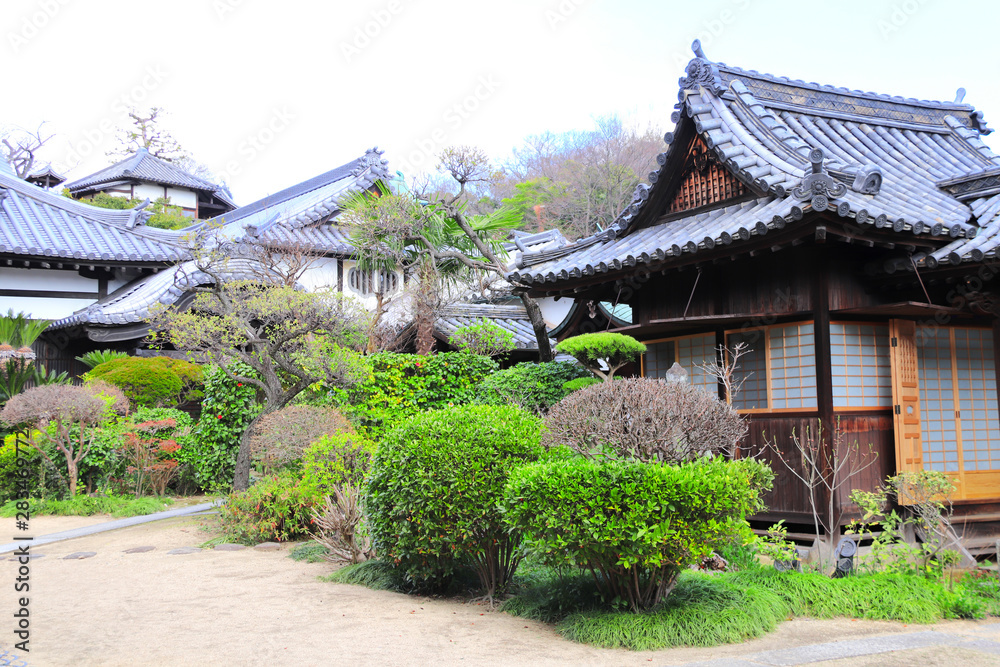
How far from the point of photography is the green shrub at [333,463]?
32.0 ft

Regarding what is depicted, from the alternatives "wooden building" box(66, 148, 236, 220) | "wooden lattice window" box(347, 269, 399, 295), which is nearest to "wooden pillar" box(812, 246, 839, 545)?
"wooden lattice window" box(347, 269, 399, 295)

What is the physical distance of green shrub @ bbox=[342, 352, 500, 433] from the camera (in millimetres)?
→ 13234

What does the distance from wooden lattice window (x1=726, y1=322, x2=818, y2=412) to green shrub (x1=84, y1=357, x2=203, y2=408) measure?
40.0 ft

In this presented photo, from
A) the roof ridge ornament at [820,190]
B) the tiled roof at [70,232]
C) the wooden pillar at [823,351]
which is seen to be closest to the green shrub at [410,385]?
the wooden pillar at [823,351]

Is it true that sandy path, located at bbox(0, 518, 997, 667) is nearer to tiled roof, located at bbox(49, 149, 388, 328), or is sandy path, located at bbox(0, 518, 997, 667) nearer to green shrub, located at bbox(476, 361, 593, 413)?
green shrub, located at bbox(476, 361, 593, 413)

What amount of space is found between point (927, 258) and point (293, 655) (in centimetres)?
750

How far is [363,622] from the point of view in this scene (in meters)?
6.25

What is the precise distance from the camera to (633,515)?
5531 mm

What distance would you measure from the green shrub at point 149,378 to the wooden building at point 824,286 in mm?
9700

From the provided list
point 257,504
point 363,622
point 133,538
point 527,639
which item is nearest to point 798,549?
point 527,639

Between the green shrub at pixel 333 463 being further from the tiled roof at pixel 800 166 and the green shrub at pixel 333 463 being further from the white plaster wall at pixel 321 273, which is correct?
the white plaster wall at pixel 321 273

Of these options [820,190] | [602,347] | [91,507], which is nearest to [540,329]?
[602,347]

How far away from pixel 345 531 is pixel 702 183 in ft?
21.9

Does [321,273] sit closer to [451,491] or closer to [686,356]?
[686,356]
